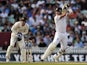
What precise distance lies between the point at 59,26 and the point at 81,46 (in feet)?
17.3

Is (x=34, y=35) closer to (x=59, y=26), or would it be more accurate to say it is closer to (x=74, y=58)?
(x=74, y=58)

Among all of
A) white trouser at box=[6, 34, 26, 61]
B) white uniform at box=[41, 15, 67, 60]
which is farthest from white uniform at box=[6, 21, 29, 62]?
white uniform at box=[41, 15, 67, 60]

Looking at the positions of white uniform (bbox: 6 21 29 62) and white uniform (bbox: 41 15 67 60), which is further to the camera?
white uniform (bbox: 6 21 29 62)

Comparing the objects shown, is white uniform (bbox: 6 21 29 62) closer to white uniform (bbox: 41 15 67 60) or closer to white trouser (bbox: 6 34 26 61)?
white trouser (bbox: 6 34 26 61)

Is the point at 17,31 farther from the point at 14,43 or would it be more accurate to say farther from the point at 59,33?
the point at 59,33

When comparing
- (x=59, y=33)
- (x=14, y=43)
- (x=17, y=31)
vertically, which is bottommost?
(x=14, y=43)

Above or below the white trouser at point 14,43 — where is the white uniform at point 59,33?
above

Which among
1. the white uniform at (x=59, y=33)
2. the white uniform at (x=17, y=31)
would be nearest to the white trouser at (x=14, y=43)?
the white uniform at (x=17, y=31)

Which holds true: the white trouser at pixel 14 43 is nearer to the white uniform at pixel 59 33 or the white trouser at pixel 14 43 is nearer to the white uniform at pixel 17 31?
the white uniform at pixel 17 31

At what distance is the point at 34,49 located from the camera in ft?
78.5

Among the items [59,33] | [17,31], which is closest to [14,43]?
[17,31]

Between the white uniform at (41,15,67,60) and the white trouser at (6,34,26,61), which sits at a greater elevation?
the white uniform at (41,15,67,60)

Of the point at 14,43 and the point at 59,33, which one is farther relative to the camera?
the point at 14,43

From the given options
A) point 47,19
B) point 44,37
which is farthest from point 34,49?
point 47,19
